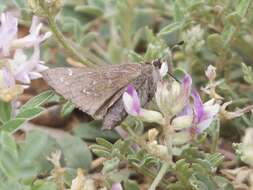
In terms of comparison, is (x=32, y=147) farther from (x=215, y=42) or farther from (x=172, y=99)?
(x=215, y=42)

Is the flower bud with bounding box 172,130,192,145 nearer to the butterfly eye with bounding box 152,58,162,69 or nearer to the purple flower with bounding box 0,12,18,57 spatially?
the butterfly eye with bounding box 152,58,162,69

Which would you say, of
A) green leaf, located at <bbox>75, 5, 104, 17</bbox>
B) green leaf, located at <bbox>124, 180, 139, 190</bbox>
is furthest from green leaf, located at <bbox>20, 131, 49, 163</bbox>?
green leaf, located at <bbox>75, 5, 104, 17</bbox>

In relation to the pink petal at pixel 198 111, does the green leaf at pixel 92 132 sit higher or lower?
lower

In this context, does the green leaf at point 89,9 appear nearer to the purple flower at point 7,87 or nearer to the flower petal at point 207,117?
the purple flower at point 7,87

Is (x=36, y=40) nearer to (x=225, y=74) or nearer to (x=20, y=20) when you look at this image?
(x=20, y=20)

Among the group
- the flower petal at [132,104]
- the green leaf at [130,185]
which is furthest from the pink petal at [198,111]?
the green leaf at [130,185]

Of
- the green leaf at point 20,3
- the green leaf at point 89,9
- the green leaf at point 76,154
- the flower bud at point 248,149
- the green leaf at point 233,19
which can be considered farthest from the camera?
the green leaf at point 89,9
